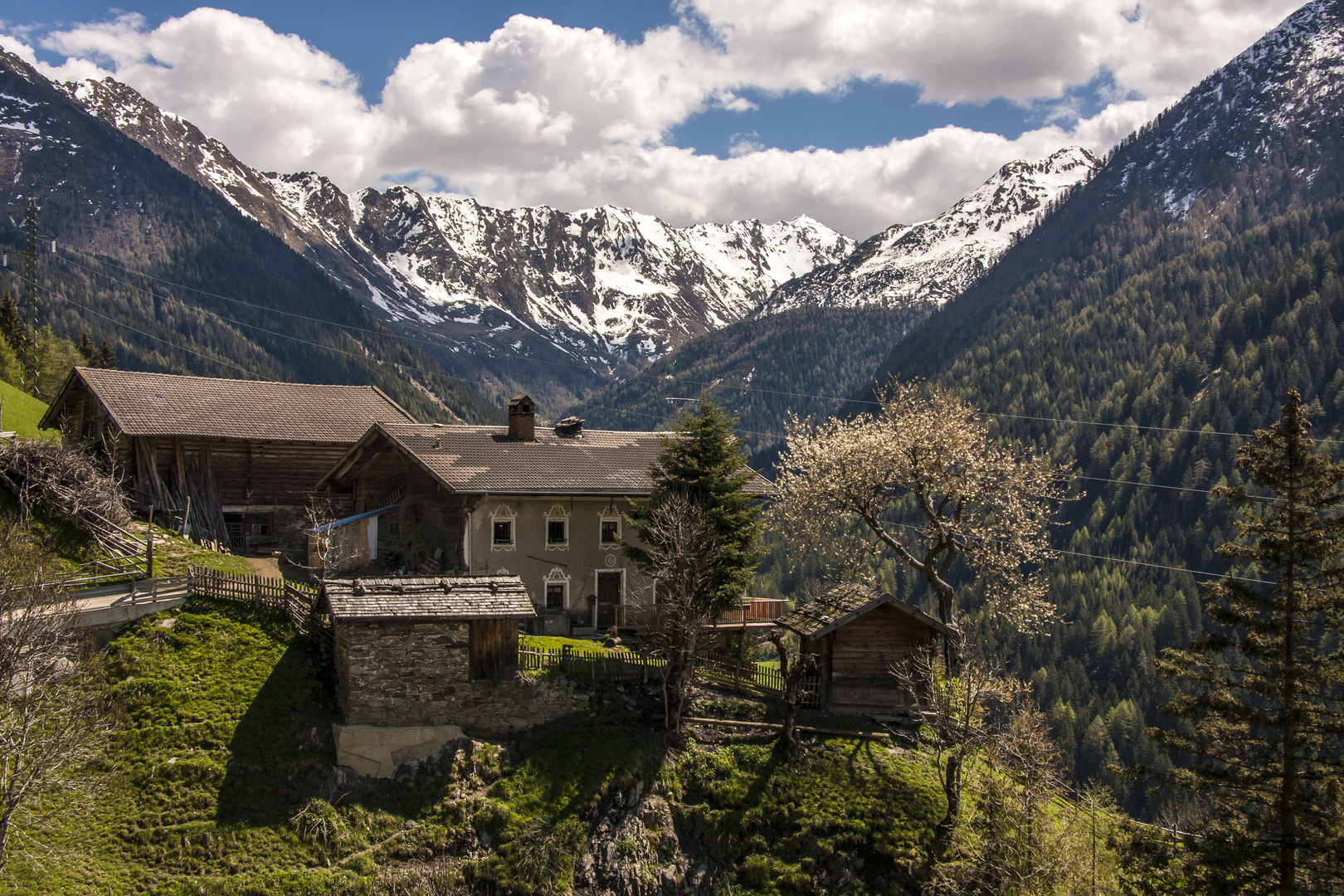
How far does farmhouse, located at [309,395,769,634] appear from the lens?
35.0 metres

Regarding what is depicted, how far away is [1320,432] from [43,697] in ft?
615

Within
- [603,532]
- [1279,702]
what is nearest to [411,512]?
[603,532]

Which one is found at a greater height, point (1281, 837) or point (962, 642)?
point (962, 642)

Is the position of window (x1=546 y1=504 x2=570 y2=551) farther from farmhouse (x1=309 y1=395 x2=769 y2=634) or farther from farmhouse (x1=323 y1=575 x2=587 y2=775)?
farmhouse (x1=323 y1=575 x2=587 y2=775)

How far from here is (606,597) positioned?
36562 mm

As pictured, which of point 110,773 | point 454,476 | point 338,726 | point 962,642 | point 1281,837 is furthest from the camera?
point 454,476

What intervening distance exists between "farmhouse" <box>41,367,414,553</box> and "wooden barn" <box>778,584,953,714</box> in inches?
974

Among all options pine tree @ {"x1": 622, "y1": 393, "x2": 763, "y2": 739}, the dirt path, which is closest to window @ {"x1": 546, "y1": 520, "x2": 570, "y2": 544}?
pine tree @ {"x1": 622, "y1": 393, "x2": 763, "y2": 739}

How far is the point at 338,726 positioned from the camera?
2452 centimetres

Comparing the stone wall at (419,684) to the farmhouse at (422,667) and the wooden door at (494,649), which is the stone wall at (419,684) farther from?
the wooden door at (494,649)

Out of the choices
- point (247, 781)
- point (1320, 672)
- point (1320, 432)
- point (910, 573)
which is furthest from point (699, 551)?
point (1320, 432)

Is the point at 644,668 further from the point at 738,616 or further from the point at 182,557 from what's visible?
the point at 182,557

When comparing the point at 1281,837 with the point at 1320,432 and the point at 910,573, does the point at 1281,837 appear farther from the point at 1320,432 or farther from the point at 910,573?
the point at 1320,432

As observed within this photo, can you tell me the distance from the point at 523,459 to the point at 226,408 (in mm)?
17512
